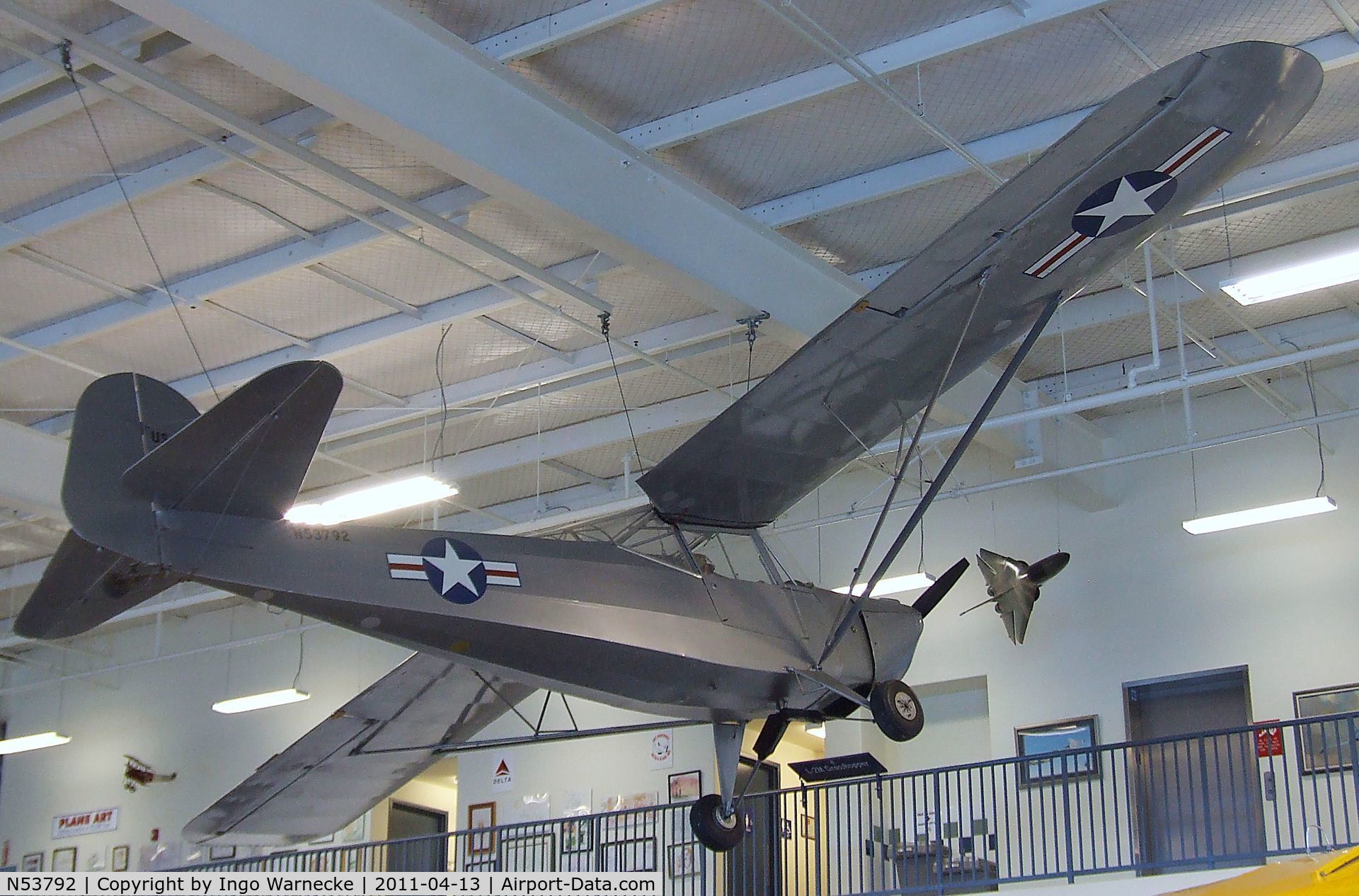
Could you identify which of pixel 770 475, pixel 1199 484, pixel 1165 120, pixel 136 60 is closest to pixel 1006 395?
pixel 1199 484

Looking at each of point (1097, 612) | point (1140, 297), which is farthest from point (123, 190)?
point (1097, 612)

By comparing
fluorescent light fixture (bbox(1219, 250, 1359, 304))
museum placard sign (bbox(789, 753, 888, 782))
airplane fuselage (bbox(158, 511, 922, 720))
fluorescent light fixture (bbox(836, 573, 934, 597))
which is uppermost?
fluorescent light fixture (bbox(1219, 250, 1359, 304))

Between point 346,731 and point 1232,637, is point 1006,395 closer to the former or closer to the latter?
point 1232,637

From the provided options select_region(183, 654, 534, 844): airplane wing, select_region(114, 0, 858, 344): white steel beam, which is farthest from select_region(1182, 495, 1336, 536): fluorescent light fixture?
select_region(183, 654, 534, 844): airplane wing

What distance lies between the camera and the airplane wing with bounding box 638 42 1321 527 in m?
6.98

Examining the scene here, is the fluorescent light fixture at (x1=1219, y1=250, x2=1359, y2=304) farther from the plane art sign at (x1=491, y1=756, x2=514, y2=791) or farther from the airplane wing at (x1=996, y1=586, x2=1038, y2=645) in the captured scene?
the plane art sign at (x1=491, y1=756, x2=514, y2=791)

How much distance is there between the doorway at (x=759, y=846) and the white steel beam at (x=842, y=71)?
474cm

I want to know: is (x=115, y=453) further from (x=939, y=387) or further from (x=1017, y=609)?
(x=1017, y=609)

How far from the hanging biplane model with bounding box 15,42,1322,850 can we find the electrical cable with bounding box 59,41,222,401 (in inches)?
101

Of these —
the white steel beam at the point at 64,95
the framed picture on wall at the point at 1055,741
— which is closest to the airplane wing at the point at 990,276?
the white steel beam at the point at 64,95

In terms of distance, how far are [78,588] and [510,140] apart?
11.9 feet

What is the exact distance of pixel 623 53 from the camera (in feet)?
30.5

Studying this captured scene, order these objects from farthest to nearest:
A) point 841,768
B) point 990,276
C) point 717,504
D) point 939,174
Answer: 1. point 939,174
2. point 841,768
3. point 717,504
4. point 990,276

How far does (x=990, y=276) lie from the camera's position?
299 inches
